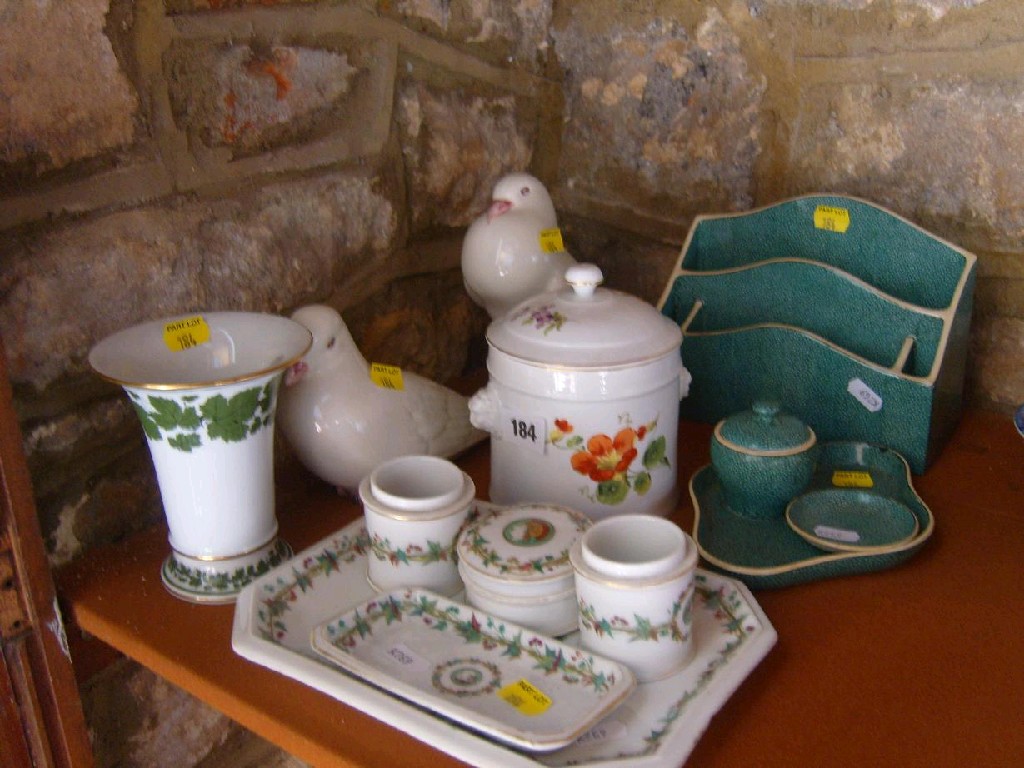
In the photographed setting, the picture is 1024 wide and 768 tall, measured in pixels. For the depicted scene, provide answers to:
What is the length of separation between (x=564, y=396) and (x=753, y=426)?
0.18 m

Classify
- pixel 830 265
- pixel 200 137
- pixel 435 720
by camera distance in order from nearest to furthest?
pixel 435 720, pixel 200 137, pixel 830 265

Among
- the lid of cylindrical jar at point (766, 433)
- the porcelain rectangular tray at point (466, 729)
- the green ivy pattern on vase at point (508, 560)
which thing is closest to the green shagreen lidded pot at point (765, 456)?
the lid of cylindrical jar at point (766, 433)

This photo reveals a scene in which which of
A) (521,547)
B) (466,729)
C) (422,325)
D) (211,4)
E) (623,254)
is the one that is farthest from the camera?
(623,254)

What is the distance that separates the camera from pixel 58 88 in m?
0.74

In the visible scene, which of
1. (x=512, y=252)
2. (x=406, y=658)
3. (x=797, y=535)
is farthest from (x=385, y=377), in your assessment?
(x=797, y=535)

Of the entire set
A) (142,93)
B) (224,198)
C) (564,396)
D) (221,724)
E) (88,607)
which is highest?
(142,93)

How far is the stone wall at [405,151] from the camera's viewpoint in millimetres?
768

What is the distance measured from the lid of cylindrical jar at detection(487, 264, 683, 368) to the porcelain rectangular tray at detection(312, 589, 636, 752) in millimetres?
231

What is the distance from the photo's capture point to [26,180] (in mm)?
733

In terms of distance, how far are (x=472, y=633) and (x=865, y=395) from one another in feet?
1.59

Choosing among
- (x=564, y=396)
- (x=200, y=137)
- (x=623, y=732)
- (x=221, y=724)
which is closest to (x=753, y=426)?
(x=564, y=396)

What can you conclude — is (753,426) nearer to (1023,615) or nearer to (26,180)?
(1023,615)

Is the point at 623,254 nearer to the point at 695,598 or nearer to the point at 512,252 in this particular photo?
the point at 512,252

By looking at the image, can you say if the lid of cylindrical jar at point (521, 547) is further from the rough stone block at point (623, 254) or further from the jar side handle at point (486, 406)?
the rough stone block at point (623, 254)
